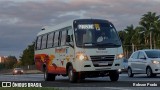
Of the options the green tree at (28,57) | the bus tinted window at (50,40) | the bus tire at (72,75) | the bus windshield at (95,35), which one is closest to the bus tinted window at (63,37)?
the bus windshield at (95,35)

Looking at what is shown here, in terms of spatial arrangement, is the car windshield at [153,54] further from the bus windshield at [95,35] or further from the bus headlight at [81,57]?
the bus headlight at [81,57]

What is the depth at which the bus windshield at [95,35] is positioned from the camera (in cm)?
2142

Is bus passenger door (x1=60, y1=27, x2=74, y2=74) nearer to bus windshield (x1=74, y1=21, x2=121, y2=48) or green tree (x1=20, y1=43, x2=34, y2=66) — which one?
bus windshield (x1=74, y1=21, x2=121, y2=48)

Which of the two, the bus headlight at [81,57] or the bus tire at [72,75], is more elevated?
the bus headlight at [81,57]

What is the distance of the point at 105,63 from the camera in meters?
21.3

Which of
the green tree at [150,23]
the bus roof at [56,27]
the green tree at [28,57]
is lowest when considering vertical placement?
the green tree at [28,57]

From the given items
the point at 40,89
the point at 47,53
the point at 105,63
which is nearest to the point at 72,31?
the point at 105,63

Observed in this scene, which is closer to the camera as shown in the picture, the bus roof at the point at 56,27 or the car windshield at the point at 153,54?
the bus roof at the point at 56,27

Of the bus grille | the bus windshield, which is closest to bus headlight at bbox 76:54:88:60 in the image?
the bus grille

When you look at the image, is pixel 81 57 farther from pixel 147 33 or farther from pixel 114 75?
pixel 147 33

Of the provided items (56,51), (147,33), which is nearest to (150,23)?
(147,33)

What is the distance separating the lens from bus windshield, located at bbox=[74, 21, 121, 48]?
2142 cm

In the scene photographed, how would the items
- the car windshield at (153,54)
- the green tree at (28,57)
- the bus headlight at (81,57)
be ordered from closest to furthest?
the bus headlight at (81,57) → the car windshield at (153,54) → the green tree at (28,57)

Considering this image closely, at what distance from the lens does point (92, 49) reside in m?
21.3
